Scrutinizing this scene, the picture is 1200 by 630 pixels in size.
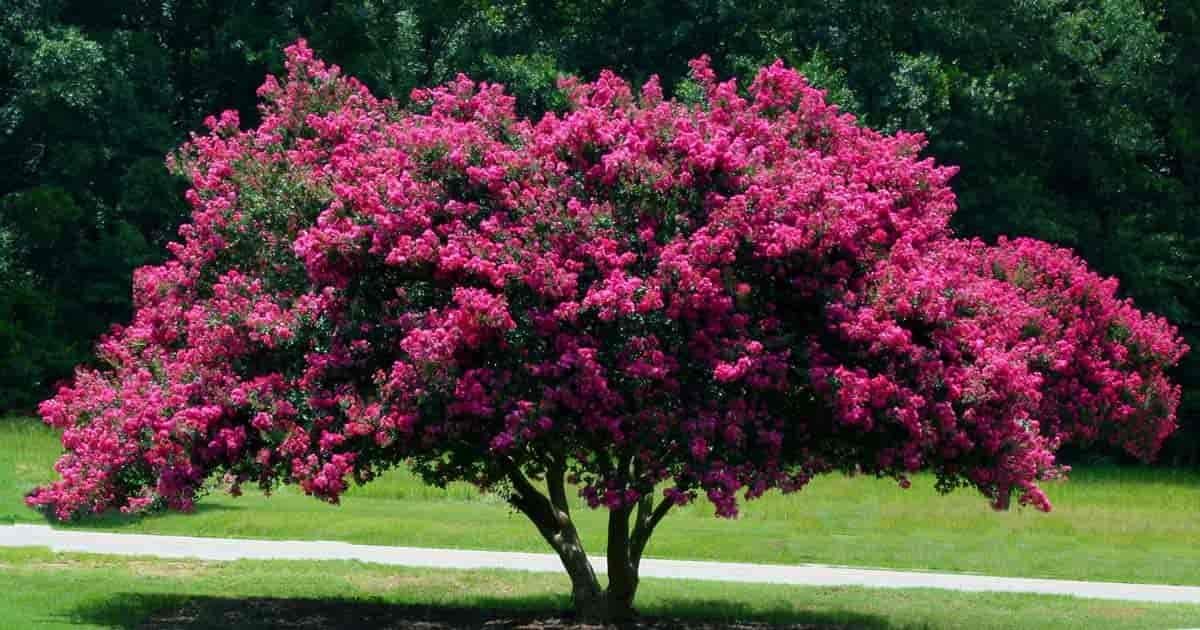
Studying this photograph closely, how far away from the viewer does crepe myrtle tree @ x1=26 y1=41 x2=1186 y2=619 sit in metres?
14.6

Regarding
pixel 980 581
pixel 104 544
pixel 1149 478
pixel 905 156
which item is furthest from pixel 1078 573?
pixel 1149 478

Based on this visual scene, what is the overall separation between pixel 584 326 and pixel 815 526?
1322 cm

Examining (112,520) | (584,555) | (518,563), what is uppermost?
(112,520)

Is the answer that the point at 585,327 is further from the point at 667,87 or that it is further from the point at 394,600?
the point at 667,87

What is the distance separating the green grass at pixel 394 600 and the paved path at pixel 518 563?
68 centimetres

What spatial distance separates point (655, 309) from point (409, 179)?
2.47 meters

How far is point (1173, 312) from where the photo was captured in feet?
135

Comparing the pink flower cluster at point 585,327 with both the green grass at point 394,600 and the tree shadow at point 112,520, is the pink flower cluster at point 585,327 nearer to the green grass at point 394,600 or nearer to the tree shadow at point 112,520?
the green grass at point 394,600

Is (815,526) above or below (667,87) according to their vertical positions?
below

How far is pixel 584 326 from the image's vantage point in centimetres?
1486

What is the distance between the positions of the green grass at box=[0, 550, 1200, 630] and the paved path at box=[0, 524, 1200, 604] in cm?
68

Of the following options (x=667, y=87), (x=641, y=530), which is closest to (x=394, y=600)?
(x=641, y=530)

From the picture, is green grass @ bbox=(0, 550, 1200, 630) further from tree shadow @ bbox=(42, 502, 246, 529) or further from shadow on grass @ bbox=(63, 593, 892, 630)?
tree shadow @ bbox=(42, 502, 246, 529)

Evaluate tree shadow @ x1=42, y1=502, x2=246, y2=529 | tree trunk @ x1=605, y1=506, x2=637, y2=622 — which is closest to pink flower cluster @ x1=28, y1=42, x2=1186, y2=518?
tree trunk @ x1=605, y1=506, x2=637, y2=622
